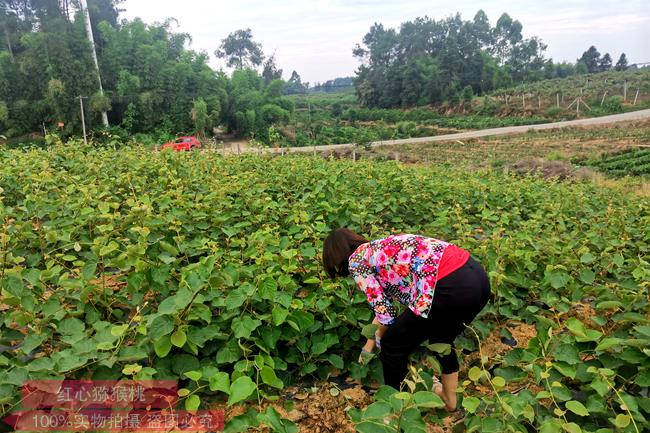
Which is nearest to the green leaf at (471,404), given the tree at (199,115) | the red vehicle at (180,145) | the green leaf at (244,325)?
the green leaf at (244,325)

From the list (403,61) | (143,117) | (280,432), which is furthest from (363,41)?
(280,432)

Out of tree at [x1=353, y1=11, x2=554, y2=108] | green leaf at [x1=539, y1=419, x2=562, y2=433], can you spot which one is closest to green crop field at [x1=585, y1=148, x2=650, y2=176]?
green leaf at [x1=539, y1=419, x2=562, y2=433]

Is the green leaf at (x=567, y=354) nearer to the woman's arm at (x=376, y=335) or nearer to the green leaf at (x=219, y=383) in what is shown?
the woman's arm at (x=376, y=335)

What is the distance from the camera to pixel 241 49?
5134cm

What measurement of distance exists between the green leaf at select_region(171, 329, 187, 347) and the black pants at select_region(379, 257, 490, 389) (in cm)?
92

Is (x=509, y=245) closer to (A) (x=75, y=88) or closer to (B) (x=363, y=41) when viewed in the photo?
(A) (x=75, y=88)

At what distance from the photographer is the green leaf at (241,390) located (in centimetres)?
148

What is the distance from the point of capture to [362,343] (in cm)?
248

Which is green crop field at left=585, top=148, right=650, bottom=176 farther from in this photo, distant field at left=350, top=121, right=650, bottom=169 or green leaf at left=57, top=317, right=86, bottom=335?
green leaf at left=57, top=317, right=86, bottom=335

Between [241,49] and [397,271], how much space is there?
54.0 meters

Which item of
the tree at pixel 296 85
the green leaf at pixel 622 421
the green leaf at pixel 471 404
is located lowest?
the green leaf at pixel 471 404

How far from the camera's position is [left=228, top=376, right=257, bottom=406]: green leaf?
1.48 meters

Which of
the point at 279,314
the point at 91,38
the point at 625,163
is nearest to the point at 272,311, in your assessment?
the point at 279,314

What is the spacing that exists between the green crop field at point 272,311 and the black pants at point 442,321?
0.49 ft
